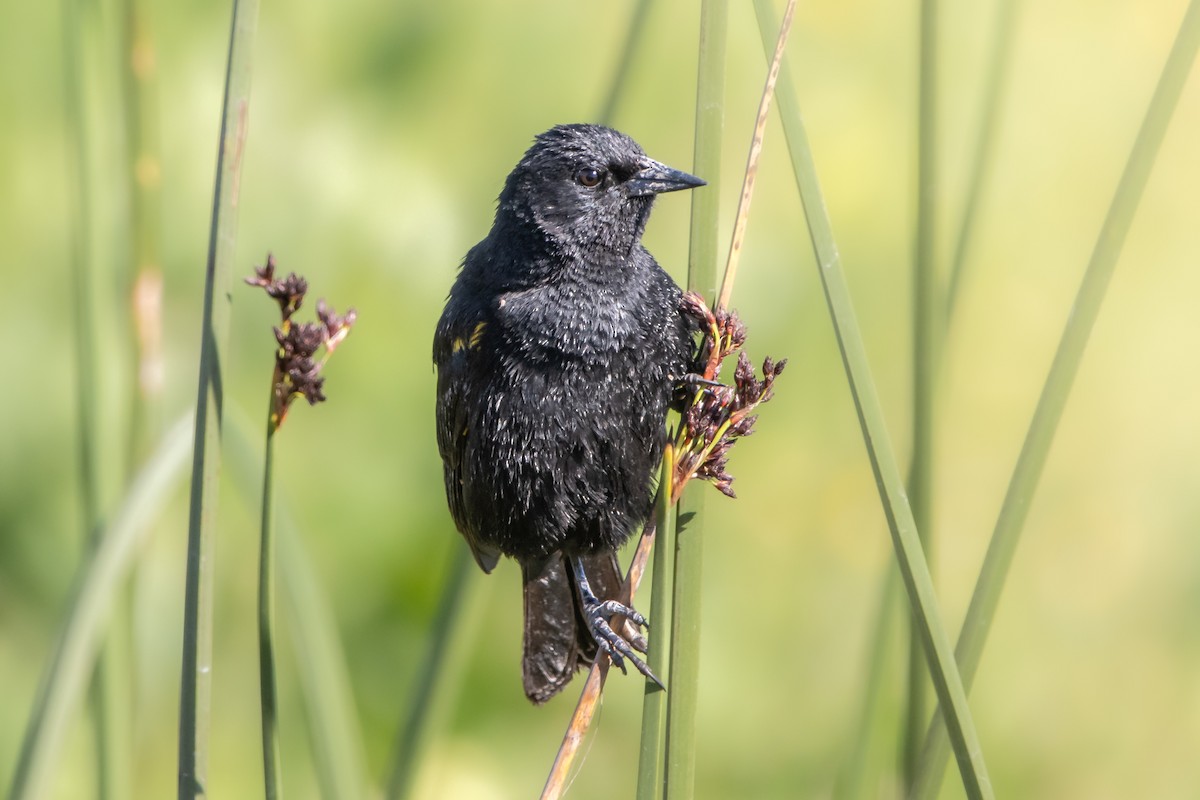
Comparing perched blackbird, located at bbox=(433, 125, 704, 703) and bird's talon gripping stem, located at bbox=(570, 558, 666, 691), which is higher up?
perched blackbird, located at bbox=(433, 125, 704, 703)

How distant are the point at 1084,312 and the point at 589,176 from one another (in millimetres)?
1195

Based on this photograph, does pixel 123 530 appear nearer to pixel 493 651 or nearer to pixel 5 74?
pixel 493 651

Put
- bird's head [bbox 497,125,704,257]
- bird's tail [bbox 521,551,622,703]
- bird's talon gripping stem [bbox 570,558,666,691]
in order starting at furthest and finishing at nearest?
bird's tail [bbox 521,551,622,703] → bird's head [bbox 497,125,704,257] → bird's talon gripping stem [bbox 570,558,666,691]

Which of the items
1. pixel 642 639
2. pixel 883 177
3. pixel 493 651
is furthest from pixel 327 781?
pixel 883 177

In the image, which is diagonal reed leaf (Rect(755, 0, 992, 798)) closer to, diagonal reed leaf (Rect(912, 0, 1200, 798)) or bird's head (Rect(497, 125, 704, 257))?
diagonal reed leaf (Rect(912, 0, 1200, 798))

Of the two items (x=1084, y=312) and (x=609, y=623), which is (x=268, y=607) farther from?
(x=1084, y=312)

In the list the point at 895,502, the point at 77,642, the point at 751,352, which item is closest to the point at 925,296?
the point at 895,502

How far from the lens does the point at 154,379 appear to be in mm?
2742

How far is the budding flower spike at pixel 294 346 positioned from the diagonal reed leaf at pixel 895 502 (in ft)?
2.37

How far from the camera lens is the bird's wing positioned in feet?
8.89

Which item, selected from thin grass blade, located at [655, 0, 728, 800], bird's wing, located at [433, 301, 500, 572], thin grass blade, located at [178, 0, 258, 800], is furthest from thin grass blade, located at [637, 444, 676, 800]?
bird's wing, located at [433, 301, 500, 572]

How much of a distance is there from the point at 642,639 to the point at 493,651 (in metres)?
1.20

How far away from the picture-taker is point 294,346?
166cm

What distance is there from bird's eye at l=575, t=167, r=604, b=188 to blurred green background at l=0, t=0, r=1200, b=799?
49.0 inches
